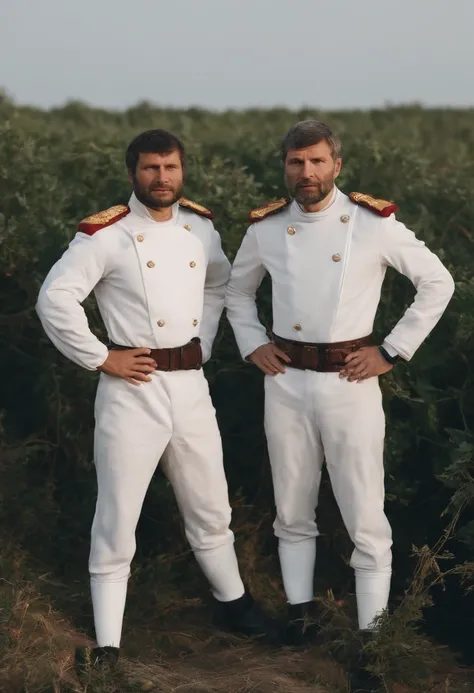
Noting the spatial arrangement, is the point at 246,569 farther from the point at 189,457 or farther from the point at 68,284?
the point at 68,284

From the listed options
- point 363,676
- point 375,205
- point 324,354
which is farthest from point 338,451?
point 375,205

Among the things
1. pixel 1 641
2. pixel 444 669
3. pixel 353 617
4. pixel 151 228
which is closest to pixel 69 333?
pixel 151 228

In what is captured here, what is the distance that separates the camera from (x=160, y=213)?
17.4 feet

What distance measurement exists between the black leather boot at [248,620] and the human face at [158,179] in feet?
6.65

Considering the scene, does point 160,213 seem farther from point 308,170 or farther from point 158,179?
point 308,170

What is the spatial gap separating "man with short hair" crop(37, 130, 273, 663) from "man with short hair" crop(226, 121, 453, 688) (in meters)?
0.34

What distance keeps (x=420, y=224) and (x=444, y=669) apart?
2600 mm

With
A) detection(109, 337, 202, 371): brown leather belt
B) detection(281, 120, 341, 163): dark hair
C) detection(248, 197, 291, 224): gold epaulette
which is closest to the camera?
detection(281, 120, 341, 163): dark hair

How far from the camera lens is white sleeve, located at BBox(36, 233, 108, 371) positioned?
516 centimetres

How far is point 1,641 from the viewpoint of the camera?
215 inches

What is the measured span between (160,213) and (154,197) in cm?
14

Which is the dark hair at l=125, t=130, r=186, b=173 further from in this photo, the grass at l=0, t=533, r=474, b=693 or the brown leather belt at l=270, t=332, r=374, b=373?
the grass at l=0, t=533, r=474, b=693

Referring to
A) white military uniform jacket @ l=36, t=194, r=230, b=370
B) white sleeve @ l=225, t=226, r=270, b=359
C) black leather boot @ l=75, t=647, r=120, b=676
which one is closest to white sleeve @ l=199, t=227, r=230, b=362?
white sleeve @ l=225, t=226, r=270, b=359

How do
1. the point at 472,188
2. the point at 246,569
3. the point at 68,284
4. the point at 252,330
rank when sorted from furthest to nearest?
the point at 472,188
the point at 246,569
the point at 252,330
the point at 68,284
